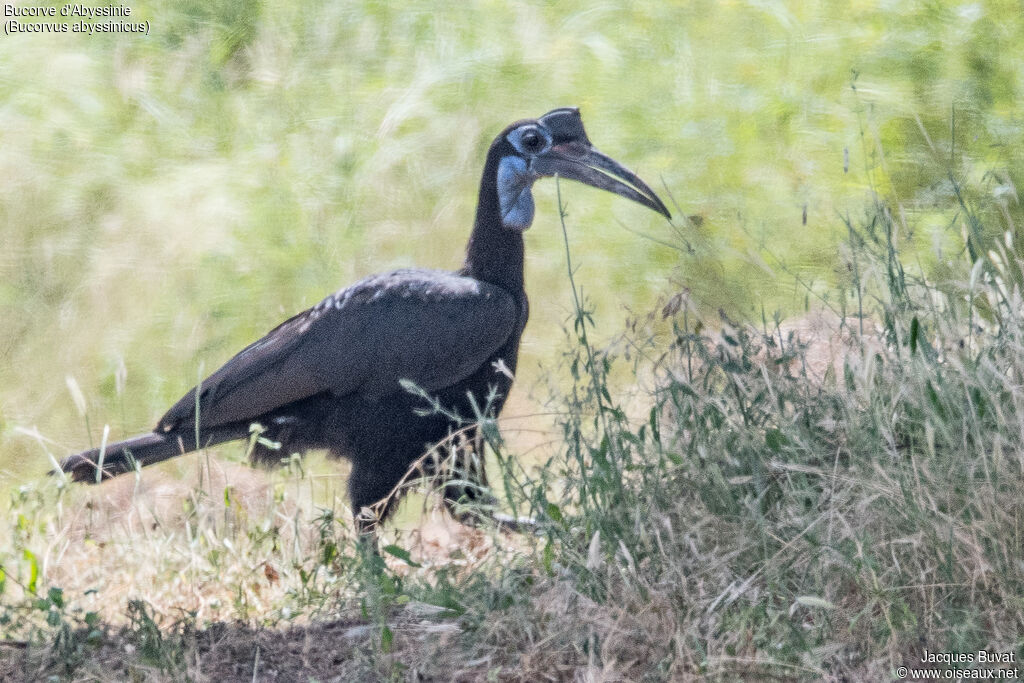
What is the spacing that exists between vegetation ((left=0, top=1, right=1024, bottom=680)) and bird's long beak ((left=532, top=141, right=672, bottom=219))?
261 mm

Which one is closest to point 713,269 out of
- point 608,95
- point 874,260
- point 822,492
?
point 608,95

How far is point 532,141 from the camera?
3.98 meters

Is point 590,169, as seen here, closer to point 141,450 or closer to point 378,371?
point 378,371

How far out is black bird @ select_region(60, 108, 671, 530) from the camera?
375cm

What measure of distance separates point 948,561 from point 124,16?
12.1 ft

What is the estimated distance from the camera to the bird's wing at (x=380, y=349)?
3756 millimetres

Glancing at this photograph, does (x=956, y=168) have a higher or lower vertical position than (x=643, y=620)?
higher

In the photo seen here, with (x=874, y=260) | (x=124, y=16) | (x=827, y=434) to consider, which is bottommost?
(x=827, y=434)

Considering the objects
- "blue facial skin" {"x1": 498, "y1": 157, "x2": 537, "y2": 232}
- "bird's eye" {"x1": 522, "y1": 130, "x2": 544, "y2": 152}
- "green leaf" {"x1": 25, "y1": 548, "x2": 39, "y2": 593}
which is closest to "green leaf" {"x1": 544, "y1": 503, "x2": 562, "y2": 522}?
"green leaf" {"x1": 25, "y1": 548, "x2": 39, "y2": 593}

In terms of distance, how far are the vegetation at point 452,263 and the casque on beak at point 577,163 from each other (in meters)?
0.27

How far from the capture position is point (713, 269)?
438 centimetres

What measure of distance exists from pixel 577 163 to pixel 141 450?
5.47 ft

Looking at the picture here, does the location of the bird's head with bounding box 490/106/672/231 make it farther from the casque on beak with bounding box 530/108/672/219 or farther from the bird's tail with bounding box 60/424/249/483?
the bird's tail with bounding box 60/424/249/483

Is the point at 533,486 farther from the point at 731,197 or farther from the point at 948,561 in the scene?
the point at 731,197
